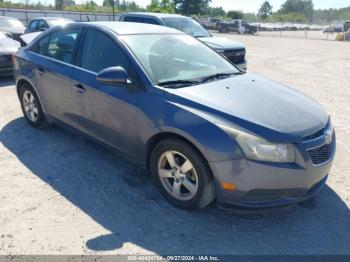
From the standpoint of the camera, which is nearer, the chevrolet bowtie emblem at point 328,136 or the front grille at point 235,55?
the chevrolet bowtie emblem at point 328,136

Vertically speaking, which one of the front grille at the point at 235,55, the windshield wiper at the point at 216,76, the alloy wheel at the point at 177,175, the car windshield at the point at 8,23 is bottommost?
the alloy wheel at the point at 177,175

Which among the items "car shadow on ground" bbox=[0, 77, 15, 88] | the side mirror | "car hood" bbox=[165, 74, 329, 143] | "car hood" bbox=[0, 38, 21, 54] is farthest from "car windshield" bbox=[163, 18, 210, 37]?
the side mirror

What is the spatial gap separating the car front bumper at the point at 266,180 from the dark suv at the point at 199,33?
6.25 meters

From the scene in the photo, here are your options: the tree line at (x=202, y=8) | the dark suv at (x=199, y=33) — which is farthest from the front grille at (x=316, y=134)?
the tree line at (x=202, y=8)

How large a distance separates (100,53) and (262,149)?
7.12ft

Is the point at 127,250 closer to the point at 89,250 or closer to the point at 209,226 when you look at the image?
the point at 89,250

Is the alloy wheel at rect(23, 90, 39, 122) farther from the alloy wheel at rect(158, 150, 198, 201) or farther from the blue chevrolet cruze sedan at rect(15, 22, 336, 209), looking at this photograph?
the alloy wheel at rect(158, 150, 198, 201)

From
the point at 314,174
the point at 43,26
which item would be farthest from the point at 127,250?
the point at 43,26

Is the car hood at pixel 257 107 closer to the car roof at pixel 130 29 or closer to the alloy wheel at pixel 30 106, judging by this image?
the car roof at pixel 130 29

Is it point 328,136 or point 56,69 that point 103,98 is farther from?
point 328,136

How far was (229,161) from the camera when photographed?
273 centimetres

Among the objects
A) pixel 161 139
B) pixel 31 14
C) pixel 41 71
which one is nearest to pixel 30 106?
pixel 41 71

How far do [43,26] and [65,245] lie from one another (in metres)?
11.1

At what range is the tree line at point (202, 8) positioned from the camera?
163ft
